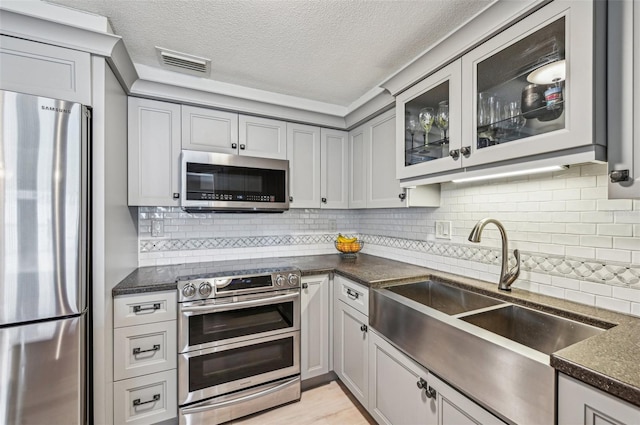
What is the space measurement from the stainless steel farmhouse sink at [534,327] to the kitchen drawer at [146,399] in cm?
175

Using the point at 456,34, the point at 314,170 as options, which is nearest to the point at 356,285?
the point at 314,170

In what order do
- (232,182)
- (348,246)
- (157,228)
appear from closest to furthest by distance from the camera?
(232,182) → (157,228) → (348,246)

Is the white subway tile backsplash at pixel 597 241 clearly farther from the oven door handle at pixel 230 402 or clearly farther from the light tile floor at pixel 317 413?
the oven door handle at pixel 230 402

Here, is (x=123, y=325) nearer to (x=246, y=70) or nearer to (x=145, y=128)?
(x=145, y=128)

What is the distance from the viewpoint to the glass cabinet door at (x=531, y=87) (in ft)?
3.31

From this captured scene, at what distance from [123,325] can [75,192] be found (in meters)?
0.79

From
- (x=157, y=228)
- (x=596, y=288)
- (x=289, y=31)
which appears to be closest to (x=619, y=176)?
(x=596, y=288)

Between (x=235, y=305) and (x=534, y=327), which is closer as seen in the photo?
(x=534, y=327)

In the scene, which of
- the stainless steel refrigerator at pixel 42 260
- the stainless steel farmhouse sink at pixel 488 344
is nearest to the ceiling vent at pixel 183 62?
the stainless steel refrigerator at pixel 42 260

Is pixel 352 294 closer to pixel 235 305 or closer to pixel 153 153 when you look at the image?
pixel 235 305

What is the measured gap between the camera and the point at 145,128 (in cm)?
200

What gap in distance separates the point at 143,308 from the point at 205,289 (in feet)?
1.16

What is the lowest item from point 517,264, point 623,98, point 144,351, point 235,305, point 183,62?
point 144,351

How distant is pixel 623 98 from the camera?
95 centimetres
